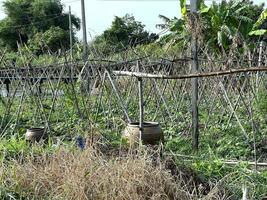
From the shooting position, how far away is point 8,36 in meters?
34.2

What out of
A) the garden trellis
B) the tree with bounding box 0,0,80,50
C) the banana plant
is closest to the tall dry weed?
the garden trellis

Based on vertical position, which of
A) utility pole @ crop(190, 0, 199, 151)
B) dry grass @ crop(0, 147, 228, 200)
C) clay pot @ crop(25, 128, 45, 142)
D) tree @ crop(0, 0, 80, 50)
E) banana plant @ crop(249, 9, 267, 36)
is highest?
tree @ crop(0, 0, 80, 50)

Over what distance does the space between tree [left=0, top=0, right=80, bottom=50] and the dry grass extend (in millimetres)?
30115

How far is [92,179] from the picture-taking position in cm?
345

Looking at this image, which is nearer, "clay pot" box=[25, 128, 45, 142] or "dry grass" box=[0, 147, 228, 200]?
"dry grass" box=[0, 147, 228, 200]

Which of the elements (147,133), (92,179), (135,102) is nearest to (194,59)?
(147,133)

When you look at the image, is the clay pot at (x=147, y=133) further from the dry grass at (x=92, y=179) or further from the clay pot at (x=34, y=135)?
the clay pot at (x=34, y=135)

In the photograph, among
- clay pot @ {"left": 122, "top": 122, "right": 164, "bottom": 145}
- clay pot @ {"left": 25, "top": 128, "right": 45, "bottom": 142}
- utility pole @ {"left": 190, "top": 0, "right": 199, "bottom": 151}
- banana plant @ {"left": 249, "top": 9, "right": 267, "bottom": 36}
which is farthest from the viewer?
banana plant @ {"left": 249, "top": 9, "right": 267, "bottom": 36}

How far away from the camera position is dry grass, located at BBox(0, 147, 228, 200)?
333 cm

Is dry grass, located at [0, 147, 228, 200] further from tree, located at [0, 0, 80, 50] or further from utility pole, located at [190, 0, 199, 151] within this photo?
tree, located at [0, 0, 80, 50]

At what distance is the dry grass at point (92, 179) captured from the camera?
3.33m

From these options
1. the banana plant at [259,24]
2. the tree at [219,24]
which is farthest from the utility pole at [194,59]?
the tree at [219,24]

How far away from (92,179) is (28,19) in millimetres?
33110

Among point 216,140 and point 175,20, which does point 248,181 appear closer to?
point 216,140
